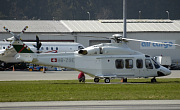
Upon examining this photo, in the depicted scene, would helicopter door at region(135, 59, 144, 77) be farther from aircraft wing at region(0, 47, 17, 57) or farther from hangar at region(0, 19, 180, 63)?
hangar at region(0, 19, 180, 63)

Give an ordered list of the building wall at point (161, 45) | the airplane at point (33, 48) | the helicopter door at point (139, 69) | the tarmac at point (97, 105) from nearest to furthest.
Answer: the tarmac at point (97, 105) < the helicopter door at point (139, 69) < the airplane at point (33, 48) < the building wall at point (161, 45)

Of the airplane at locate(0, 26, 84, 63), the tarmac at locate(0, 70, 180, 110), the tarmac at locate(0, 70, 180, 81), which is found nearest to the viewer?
the tarmac at locate(0, 70, 180, 110)

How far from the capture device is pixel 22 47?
3186 centimetres

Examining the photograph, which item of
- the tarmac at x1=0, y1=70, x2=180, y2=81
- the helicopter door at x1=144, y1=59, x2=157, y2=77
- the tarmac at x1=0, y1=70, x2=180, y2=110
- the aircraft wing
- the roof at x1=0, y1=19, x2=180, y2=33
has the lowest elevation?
the tarmac at x1=0, y1=70, x2=180, y2=110

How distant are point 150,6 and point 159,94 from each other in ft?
486

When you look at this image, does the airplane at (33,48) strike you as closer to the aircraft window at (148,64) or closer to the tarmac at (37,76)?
the tarmac at (37,76)

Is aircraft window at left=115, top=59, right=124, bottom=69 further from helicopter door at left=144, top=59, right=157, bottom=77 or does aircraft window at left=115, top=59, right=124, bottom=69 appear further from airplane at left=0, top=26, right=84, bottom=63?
airplane at left=0, top=26, right=84, bottom=63

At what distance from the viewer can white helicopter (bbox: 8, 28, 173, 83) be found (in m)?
32.0

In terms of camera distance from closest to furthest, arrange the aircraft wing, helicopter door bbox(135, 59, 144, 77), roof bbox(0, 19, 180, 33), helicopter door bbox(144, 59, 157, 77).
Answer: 1. helicopter door bbox(135, 59, 144, 77)
2. helicopter door bbox(144, 59, 157, 77)
3. the aircraft wing
4. roof bbox(0, 19, 180, 33)

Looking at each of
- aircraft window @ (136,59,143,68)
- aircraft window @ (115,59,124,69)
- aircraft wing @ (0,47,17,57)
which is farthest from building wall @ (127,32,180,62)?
aircraft window @ (115,59,124,69)

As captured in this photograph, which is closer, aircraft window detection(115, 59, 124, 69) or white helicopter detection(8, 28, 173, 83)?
white helicopter detection(8, 28, 173, 83)

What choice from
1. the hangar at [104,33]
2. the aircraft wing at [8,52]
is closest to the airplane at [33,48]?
the aircraft wing at [8,52]

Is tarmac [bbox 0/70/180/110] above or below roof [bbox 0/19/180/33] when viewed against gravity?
below

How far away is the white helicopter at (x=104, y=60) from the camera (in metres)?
32.0
